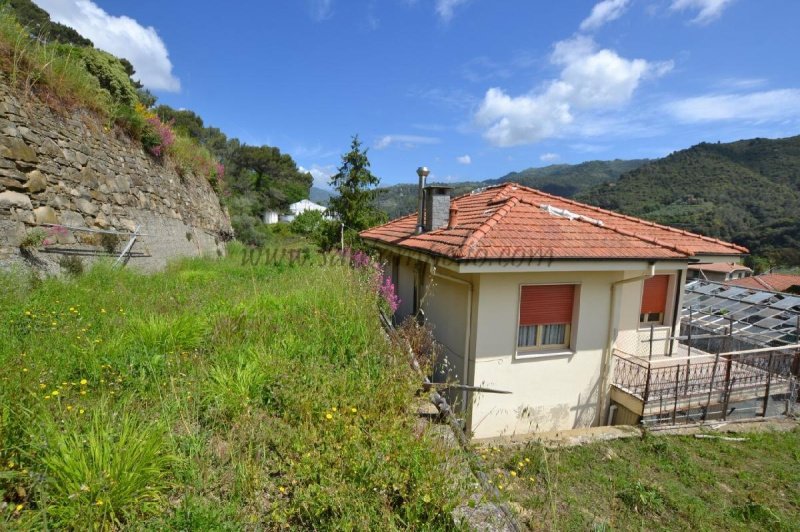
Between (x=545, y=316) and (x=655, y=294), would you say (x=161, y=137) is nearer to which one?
(x=545, y=316)

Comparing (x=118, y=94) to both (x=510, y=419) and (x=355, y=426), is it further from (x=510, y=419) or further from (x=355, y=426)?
(x=510, y=419)

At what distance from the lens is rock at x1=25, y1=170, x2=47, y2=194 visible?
6.40 m

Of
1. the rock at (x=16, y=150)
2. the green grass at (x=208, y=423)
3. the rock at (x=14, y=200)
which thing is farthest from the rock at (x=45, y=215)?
the green grass at (x=208, y=423)

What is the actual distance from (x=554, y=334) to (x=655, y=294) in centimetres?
339

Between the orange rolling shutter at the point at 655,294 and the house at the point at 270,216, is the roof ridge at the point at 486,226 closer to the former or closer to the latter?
the orange rolling shutter at the point at 655,294

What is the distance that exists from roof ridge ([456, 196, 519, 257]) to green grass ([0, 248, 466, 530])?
1.82 m

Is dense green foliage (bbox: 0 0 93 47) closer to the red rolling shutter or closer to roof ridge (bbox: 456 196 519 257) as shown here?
roof ridge (bbox: 456 196 519 257)

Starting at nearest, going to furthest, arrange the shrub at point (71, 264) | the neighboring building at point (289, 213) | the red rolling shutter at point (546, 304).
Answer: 1. the shrub at point (71, 264)
2. the red rolling shutter at point (546, 304)
3. the neighboring building at point (289, 213)

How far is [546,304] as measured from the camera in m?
6.86

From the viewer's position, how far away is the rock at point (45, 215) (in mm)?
6449

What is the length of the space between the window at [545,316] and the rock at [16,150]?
924cm

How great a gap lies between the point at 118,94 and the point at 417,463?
1333 centimetres

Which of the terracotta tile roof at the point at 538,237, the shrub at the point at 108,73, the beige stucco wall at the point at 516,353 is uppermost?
the shrub at the point at 108,73

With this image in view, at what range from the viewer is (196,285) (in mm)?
7895
